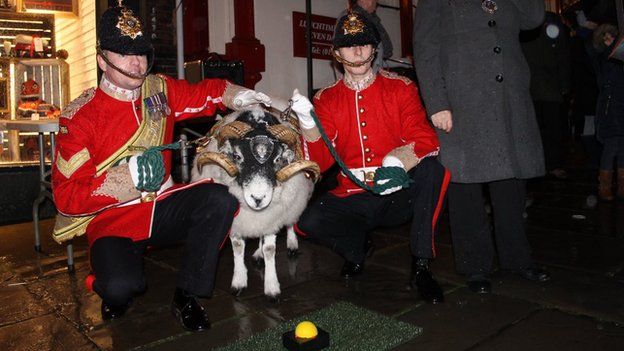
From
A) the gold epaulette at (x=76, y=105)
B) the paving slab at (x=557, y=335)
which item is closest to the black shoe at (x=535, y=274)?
the paving slab at (x=557, y=335)

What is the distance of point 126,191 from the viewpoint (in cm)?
275

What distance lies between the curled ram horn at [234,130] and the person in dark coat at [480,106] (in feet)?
3.80

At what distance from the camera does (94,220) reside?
3.03 metres

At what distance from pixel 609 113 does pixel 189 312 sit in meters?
5.33

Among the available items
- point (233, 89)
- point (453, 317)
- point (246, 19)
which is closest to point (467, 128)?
point (453, 317)

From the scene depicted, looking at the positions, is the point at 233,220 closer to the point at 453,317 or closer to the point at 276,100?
the point at 276,100

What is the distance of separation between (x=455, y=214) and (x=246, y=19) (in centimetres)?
602

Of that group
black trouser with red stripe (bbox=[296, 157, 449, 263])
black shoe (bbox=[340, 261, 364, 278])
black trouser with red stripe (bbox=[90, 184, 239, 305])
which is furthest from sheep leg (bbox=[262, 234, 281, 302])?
black shoe (bbox=[340, 261, 364, 278])

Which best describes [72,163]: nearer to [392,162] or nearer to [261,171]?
[261,171]

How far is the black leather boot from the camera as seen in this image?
3.09m

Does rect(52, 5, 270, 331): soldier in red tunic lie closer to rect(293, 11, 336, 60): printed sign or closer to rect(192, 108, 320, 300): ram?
rect(192, 108, 320, 300): ram

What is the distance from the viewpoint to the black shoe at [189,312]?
2.86 metres

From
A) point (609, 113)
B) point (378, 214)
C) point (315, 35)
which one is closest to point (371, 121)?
point (378, 214)

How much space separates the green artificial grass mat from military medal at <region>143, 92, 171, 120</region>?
56.7 inches
